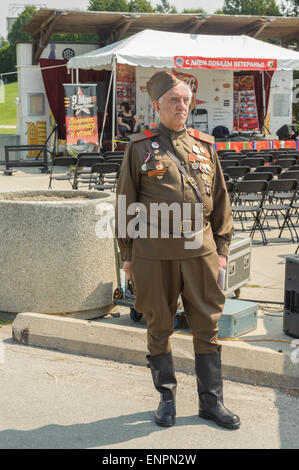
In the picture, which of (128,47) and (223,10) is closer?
(128,47)

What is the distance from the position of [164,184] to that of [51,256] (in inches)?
78.2

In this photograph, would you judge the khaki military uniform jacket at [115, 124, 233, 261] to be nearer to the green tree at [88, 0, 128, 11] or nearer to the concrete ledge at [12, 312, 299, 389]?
the concrete ledge at [12, 312, 299, 389]

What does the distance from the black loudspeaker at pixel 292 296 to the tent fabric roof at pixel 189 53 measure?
12926 millimetres

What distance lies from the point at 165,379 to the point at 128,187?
3.56ft

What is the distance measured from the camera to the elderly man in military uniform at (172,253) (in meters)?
3.63

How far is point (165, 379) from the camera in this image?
3.79 m

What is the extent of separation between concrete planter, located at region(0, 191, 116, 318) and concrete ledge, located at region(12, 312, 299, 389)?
0.82ft

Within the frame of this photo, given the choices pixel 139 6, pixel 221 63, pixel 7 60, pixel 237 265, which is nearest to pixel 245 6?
pixel 139 6

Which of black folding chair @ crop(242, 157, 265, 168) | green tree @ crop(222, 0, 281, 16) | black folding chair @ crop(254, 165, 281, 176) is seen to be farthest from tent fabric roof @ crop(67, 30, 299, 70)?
green tree @ crop(222, 0, 281, 16)

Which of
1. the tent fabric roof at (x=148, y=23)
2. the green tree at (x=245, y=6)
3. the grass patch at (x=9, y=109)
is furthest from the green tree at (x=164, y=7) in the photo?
the tent fabric roof at (x=148, y=23)

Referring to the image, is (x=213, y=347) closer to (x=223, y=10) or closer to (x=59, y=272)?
(x=59, y=272)

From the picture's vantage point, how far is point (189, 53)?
1781 centimetres

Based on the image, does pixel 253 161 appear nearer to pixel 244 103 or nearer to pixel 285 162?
pixel 285 162
